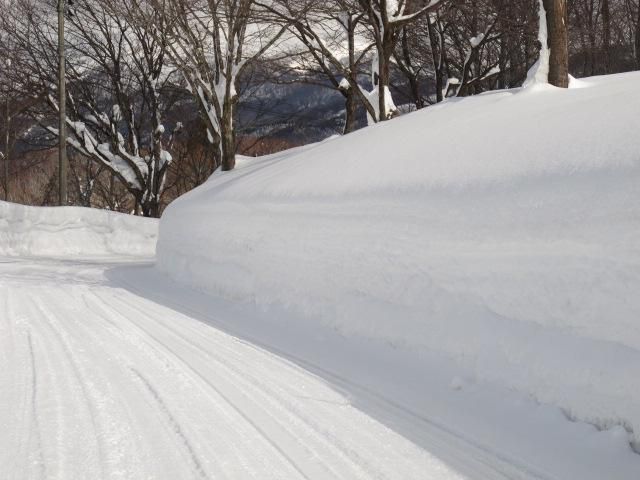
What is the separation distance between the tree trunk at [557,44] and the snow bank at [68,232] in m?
10.9

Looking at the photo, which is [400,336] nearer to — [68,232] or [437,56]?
[68,232]

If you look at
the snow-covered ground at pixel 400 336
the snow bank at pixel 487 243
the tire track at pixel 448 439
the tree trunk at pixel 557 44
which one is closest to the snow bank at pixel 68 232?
the snow-covered ground at pixel 400 336

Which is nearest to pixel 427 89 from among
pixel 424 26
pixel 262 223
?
pixel 424 26

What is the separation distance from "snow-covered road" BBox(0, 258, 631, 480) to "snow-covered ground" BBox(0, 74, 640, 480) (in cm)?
1

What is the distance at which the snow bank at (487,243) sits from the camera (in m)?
3.25

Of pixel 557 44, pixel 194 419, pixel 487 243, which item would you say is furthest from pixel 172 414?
pixel 557 44

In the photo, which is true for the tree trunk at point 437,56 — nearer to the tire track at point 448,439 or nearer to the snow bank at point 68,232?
the snow bank at point 68,232

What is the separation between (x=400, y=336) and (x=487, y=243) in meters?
0.98

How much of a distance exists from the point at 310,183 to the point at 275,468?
4.32 meters

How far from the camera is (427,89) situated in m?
23.9

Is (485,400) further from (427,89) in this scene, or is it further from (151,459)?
(427,89)

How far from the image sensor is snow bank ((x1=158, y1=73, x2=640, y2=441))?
325 cm

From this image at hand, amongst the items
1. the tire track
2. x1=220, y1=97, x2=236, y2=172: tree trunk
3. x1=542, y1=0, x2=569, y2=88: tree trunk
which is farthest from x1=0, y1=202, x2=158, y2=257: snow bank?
the tire track

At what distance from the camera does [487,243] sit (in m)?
4.07
